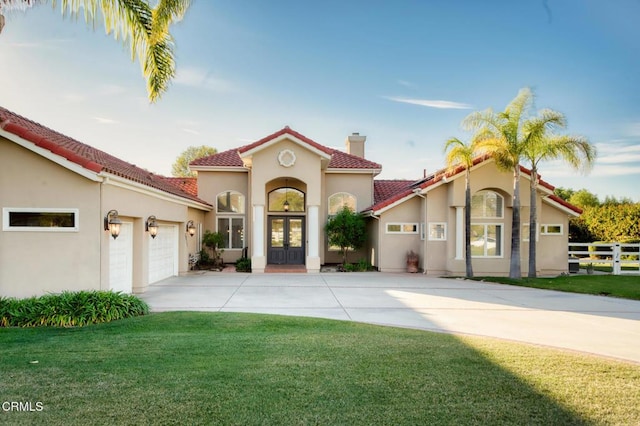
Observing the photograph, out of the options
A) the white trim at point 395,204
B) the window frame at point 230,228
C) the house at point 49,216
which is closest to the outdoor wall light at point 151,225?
the house at point 49,216

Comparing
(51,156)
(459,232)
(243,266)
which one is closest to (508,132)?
(459,232)

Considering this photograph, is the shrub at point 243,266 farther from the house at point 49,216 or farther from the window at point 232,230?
the house at point 49,216

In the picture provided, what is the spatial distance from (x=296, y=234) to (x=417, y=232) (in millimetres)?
6514

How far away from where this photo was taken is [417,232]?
1773 centimetres

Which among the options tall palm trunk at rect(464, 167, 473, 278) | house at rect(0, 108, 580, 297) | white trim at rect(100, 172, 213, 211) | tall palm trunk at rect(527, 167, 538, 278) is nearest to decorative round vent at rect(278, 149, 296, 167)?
house at rect(0, 108, 580, 297)

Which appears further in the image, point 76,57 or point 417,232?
point 417,232

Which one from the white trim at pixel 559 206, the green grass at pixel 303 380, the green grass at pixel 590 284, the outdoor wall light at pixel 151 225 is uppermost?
the white trim at pixel 559 206

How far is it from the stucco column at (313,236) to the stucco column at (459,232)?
21.0ft

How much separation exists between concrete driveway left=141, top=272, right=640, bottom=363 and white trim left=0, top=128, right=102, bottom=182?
12.2ft

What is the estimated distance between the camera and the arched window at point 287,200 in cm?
1984

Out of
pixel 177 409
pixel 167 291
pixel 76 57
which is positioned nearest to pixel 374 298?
pixel 167 291

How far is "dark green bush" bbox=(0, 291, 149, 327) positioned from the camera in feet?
24.5

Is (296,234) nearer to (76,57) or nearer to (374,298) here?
(374,298)

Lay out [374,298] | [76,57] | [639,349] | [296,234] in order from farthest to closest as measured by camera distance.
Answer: [296,234] → [76,57] → [374,298] → [639,349]
